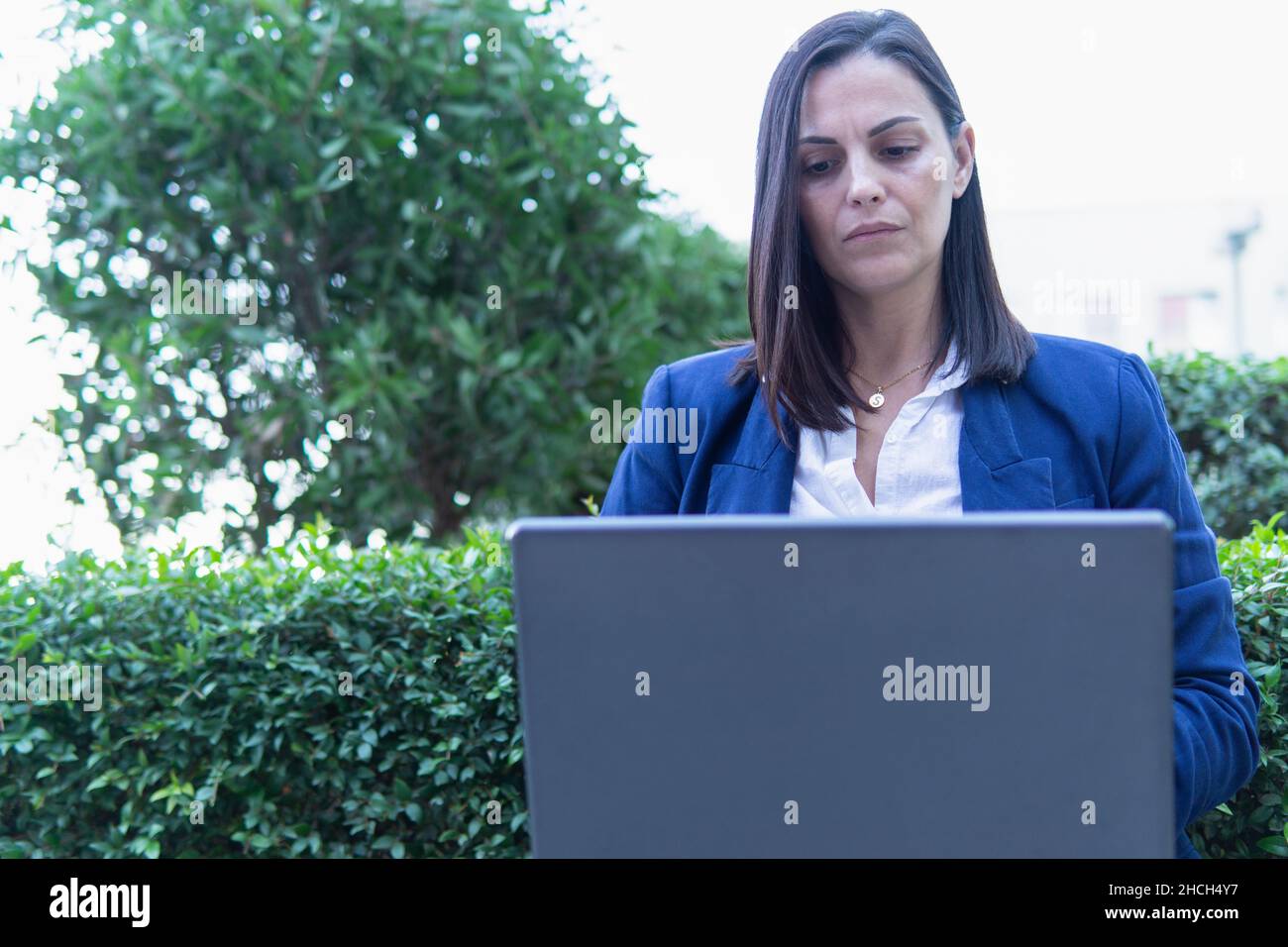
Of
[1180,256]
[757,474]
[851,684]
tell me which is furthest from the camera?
[1180,256]

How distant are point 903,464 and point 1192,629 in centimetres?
45

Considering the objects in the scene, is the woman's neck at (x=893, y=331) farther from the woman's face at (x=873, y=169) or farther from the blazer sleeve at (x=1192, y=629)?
the blazer sleeve at (x=1192, y=629)

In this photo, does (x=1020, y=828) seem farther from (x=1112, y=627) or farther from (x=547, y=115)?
(x=547, y=115)

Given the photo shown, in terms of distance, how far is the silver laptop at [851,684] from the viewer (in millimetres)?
897

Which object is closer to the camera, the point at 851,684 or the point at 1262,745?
the point at 851,684

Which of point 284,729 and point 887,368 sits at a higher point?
point 887,368

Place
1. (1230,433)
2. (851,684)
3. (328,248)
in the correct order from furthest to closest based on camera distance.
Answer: (328,248)
(1230,433)
(851,684)

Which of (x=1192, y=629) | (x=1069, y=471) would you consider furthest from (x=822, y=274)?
(x=1192, y=629)

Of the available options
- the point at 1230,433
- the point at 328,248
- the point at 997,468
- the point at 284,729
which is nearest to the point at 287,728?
the point at 284,729

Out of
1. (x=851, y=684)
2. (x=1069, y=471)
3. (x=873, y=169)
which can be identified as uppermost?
(x=873, y=169)

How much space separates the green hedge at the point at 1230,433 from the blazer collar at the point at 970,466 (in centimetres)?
185

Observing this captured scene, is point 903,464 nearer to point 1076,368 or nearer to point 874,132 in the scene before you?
point 1076,368

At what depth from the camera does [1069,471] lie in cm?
171
